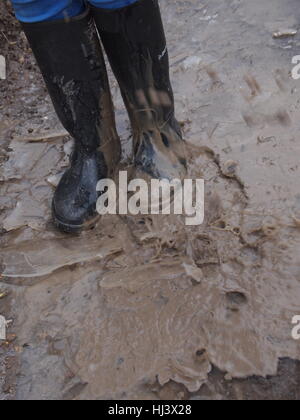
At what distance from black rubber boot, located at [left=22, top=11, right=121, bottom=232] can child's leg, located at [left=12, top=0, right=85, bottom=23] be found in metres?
0.02

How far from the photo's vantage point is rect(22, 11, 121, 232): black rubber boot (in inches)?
49.7

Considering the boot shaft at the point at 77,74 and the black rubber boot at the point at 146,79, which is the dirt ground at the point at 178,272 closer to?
the black rubber boot at the point at 146,79

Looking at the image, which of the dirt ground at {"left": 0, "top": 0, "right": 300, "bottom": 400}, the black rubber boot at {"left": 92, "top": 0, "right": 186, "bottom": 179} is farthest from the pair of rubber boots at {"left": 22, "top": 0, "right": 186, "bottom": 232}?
the dirt ground at {"left": 0, "top": 0, "right": 300, "bottom": 400}

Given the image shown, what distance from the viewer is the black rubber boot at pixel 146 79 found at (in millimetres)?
1254

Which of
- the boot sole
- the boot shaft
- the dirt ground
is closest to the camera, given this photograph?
the dirt ground

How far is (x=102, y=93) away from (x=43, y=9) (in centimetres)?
31

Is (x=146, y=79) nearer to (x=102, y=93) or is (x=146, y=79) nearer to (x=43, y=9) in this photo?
(x=102, y=93)

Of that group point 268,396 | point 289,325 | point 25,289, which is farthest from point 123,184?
point 268,396

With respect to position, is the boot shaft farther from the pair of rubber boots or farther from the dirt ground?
the dirt ground

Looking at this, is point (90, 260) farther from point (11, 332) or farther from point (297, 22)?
point (297, 22)

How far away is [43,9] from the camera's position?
119 centimetres

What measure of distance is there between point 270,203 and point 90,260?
64 centimetres

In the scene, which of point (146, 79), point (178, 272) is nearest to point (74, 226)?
point (178, 272)

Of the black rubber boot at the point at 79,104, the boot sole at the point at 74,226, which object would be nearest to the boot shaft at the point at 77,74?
the black rubber boot at the point at 79,104
